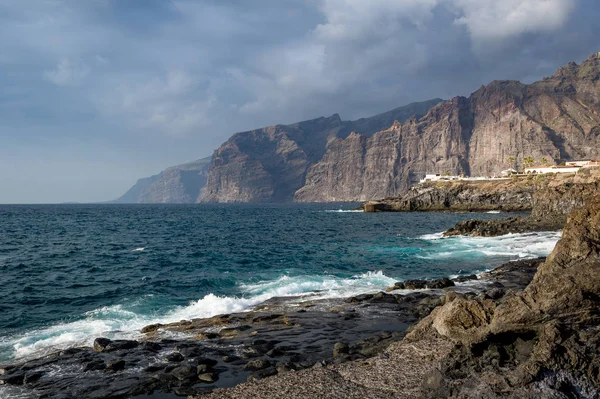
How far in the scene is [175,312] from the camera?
25.6 meters

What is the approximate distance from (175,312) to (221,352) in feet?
34.9

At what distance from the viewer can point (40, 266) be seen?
4206cm

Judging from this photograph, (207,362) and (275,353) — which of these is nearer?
(207,362)

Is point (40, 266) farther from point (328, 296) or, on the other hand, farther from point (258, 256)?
point (328, 296)

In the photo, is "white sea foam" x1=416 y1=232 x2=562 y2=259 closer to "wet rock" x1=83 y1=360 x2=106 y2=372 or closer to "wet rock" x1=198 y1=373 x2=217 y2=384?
"wet rock" x1=198 y1=373 x2=217 y2=384

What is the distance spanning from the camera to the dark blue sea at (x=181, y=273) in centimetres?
2381

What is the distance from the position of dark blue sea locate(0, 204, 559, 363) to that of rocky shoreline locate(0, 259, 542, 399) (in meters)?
3.05

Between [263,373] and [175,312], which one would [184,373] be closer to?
[263,373]

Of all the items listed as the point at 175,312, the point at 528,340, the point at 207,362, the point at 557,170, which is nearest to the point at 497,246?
the point at 175,312

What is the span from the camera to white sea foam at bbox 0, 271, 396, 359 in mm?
19656

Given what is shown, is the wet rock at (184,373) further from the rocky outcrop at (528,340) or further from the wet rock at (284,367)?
the rocky outcrop at (528,340)

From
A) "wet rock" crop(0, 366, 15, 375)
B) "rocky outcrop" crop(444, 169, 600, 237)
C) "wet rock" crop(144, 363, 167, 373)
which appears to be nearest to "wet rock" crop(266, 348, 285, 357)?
"wet rock" crop(144, 363, 167, 373)

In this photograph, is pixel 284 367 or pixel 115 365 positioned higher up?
pixel 284 367

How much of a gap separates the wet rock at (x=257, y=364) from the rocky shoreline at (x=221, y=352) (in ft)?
0.11
